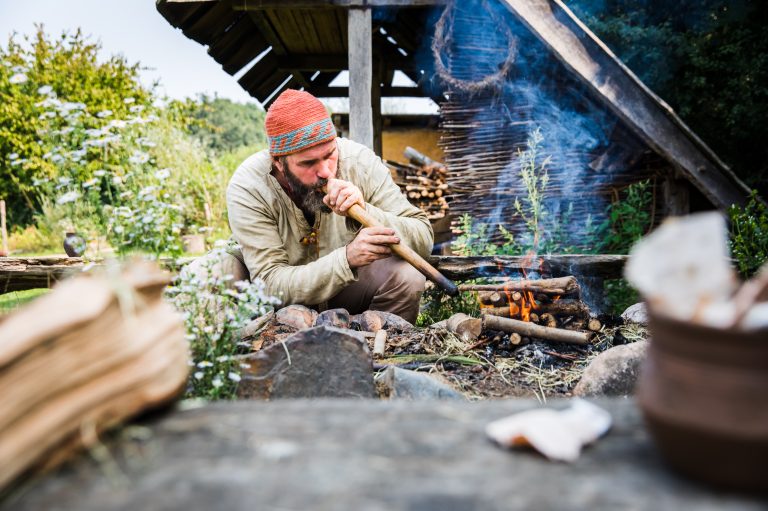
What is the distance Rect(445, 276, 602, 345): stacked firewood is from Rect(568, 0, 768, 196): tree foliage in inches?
175

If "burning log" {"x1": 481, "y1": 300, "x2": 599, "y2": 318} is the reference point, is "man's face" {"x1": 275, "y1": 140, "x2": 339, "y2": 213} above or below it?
above

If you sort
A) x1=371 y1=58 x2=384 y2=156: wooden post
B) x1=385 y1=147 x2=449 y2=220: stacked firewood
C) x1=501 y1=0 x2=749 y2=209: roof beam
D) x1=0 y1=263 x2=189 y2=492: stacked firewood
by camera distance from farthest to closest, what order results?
x1=371 y1=58 x2=384 y2=156: wooden post → x1=385 y1=147 x2=449 y2=220: stacked firewood → x1=501 y1=0 x2=749 y2=209: roof beam → x1=0 y1=263 x2=189 y2=492: stacked firewood

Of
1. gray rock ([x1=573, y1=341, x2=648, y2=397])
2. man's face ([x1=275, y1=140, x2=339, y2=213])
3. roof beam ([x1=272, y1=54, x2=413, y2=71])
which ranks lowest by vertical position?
gray rock ([x1=573, y1=341, x2=648, y2=397])

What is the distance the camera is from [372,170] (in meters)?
4.53

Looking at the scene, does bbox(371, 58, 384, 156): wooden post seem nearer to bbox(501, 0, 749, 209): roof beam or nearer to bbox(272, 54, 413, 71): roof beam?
bbox(272, 54, 413, 71): roof beam

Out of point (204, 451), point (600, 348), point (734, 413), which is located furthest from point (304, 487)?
point (600, 348)

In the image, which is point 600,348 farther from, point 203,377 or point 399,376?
point 203,377

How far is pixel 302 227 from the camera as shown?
14.7ft

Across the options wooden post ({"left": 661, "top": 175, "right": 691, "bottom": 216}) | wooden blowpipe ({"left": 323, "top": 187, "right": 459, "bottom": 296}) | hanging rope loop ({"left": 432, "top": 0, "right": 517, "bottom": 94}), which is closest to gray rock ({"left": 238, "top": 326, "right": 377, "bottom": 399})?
wooden blowpipe ({"left": 323, "top": 187, "right": 459, "bottom": 296})

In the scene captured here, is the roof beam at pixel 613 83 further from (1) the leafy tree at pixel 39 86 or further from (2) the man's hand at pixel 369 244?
(1) the leafy tree at pixel 39 86

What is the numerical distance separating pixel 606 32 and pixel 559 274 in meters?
3.93

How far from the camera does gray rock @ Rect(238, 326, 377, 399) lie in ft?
A: 8.71

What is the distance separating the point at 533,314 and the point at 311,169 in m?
1.69

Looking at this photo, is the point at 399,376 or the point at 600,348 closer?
the point at 399,376
